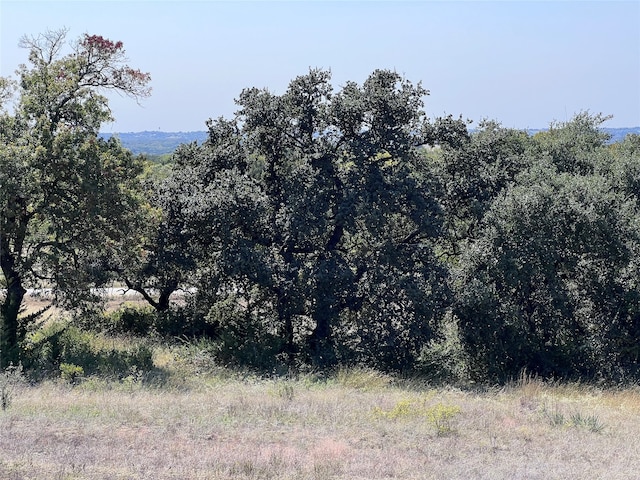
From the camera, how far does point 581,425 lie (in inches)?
381

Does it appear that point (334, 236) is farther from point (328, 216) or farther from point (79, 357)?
point (79, 357)

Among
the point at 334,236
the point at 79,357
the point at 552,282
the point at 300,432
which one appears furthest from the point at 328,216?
the point at 300,432

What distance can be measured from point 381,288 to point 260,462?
28.9 feet

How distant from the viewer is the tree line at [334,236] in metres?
14.5

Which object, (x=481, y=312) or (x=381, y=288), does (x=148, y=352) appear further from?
(x=481, y=312)

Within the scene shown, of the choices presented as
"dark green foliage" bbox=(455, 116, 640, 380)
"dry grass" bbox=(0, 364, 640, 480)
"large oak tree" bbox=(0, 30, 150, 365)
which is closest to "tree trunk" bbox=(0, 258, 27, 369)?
"large oak tree" bbox=(0, 30, 150, 365)

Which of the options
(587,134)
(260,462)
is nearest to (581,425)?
(260,462)

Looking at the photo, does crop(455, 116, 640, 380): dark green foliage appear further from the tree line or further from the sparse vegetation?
the sparse vegetation

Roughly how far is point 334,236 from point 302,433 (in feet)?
27.0

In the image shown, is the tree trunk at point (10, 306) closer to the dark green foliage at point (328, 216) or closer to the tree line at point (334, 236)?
the tree line at point (334, 236)

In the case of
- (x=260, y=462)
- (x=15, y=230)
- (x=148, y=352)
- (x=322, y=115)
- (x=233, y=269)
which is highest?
(x=322, y=115)

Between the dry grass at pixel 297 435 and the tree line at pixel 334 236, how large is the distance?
3.84 meters

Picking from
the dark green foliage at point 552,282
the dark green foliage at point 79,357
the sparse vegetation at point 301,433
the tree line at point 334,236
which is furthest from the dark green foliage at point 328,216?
the sparse vegetation at point 301,433

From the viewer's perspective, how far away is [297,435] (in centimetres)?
838
